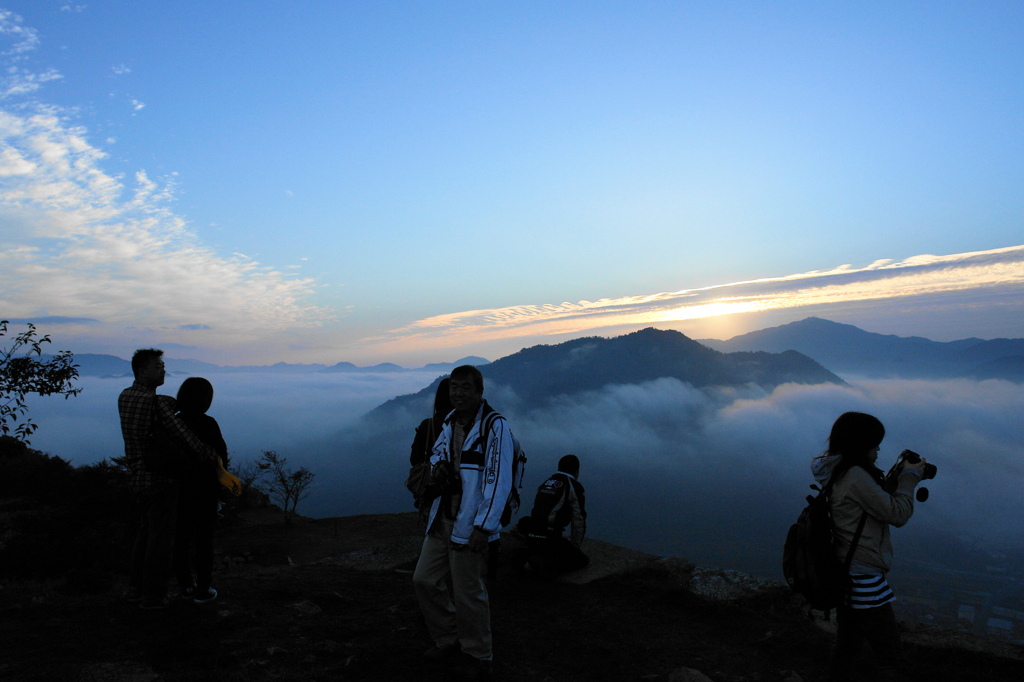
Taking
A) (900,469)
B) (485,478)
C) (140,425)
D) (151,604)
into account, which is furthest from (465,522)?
(151,604)

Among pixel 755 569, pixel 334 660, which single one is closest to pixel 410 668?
pixel 334 660

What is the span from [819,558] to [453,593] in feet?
8.20

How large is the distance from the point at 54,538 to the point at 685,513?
5952 inches

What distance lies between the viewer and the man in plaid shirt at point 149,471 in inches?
193

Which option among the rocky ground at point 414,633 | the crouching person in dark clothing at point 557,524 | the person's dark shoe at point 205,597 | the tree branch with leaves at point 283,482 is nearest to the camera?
the rocky ground at point 414,633

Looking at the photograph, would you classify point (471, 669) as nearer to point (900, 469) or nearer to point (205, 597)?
point (205, 597)

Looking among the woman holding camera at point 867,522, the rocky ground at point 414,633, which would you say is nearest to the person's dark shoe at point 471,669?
the rocky ground at point 414,633

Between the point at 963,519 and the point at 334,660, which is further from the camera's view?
the point at 963,519

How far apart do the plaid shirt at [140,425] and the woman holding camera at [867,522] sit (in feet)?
17.0

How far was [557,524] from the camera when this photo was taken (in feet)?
22.6

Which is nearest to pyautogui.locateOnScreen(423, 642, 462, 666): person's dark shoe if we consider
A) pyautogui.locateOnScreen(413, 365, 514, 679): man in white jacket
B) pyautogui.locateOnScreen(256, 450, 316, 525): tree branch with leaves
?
pyautogui.locateOnScreen(413, 365, 514, 679): man in white jacket

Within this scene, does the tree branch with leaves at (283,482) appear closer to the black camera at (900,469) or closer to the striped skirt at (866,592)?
the striped skirt at (866,592)

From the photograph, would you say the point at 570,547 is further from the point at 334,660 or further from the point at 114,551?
the point at 114,551

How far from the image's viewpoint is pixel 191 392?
535 cm
